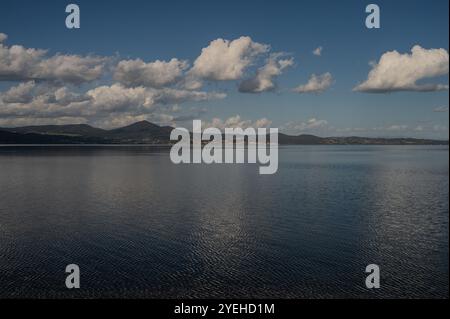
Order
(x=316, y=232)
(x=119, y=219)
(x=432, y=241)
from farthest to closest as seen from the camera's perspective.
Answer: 1. (x=119, y=219)
2. (x=316, y=232)
3. (x=432, y=241)

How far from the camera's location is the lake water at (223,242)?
31.8 metres

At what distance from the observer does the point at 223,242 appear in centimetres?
4334

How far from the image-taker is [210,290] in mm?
30906

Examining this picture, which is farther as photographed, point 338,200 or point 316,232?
point 338,200

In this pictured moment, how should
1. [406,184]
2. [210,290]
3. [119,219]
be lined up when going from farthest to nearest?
[406,184], [119,219], [210,290]

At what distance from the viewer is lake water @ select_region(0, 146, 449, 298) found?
31828 mm

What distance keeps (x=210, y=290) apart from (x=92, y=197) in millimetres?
47183

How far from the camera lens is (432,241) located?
43.4m
